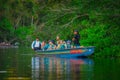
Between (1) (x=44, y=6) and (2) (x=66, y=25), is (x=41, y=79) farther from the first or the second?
(1) (x=44, y=6)

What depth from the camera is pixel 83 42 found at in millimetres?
42000

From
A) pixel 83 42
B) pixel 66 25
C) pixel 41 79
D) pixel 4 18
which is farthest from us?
pixel 4 18

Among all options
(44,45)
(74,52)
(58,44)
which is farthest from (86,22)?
(44,45)

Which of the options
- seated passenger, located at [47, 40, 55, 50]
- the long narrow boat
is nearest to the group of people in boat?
seated passenger, located at [47, 40, 55, 50]

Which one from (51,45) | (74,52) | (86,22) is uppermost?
(86,22)

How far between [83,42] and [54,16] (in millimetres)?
3416

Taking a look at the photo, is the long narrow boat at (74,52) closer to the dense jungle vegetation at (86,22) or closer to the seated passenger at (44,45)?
the dense jungle vegetation at (86,22)

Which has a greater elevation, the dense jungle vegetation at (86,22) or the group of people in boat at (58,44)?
the dense jungle vegetation at (86,22)

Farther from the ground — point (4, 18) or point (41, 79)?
point (4, 18)

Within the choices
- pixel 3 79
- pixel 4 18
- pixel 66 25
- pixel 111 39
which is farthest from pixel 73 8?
pixel 4 18

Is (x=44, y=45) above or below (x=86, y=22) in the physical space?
below

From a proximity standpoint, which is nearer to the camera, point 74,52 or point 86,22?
point 74,52

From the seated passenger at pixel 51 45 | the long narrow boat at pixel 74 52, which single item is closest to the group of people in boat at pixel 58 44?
the seated passenger at pixel 51 45

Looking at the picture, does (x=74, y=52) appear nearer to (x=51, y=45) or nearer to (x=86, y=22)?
(x=86, y=22)
